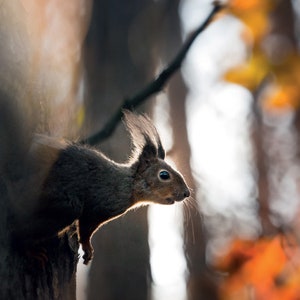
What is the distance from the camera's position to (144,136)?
4.41 meters

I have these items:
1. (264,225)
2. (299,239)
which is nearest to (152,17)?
(299,239)

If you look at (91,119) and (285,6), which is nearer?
(91,119)

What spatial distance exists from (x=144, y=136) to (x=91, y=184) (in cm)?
67

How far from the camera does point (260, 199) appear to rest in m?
11.2

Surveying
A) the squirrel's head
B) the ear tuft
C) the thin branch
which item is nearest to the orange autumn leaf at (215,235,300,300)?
the squirrel's head

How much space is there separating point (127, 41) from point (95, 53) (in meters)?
0.28

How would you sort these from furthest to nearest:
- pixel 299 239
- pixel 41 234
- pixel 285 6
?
pixel 285 6 → pixel 299 239 → pixel 41 234

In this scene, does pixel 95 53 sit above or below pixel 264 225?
above

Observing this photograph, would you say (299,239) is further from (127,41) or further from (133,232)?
(127,41)

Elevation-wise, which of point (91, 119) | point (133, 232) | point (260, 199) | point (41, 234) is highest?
point (41, 234)

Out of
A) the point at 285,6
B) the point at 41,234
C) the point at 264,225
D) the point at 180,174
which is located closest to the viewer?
the point at 41,234

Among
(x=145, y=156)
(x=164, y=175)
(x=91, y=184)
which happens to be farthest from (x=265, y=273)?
(x=91, y=184)

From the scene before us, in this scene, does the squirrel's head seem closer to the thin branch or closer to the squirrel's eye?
the squirrel's eye

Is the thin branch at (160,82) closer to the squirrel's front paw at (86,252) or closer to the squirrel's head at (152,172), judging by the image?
the squirrel's head at (152,172)
